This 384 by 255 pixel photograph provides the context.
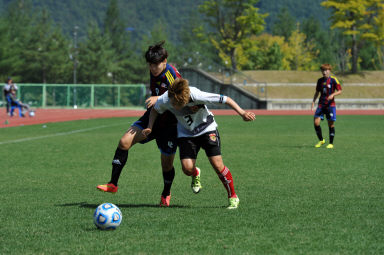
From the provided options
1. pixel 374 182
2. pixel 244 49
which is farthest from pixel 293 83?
pixel 374 182

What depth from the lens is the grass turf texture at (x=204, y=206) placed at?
520 centimetres

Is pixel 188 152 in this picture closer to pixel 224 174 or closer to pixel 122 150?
pixel 224 174

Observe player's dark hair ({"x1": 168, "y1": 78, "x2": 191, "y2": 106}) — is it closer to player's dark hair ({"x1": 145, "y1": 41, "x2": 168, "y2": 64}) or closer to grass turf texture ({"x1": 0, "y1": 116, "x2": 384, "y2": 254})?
player's dark hair ({"x1": 145, "y1": 41, "x2": 168, "y2": 64})

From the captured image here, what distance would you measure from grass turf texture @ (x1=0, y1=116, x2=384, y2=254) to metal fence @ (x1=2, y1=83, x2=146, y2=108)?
1645 inches

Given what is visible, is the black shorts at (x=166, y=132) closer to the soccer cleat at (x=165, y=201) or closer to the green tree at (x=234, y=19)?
the soccer cleat at (x=165, y=201)

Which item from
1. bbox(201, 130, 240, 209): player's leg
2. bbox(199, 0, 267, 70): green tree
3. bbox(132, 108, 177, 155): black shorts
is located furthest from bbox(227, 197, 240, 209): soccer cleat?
bbox(199, 0, 267, 70): green tree

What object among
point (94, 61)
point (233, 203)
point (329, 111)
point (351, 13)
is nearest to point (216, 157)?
point (233, 203)

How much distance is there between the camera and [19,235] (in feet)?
18.5

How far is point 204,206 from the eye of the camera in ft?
23.4

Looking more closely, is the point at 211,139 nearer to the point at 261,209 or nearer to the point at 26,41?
the point at 261,209

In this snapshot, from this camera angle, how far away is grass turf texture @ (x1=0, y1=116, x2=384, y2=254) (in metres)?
5.20

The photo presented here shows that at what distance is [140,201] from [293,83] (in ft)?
163

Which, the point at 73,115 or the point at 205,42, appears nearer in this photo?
the point at 73,115

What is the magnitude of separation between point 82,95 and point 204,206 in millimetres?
50316
